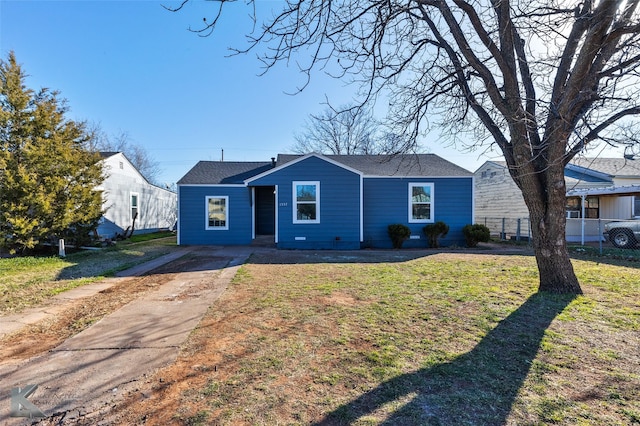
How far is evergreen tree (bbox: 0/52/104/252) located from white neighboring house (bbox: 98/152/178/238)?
2750mm

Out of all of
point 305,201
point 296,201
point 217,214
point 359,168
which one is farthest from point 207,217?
point 359,168

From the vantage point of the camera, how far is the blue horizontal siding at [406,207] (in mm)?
12781

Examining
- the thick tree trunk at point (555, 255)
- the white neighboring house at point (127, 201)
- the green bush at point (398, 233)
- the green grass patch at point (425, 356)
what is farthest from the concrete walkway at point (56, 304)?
the green bush at point (398, 233)

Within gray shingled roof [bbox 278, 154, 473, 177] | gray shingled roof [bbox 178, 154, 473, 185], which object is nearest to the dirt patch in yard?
gray shingled roof [bbox 178, 154, 473, 185]

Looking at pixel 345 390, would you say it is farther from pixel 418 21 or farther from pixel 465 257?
pixel 465 257

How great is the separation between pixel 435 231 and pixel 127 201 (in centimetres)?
1600

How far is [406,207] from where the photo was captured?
505 inches

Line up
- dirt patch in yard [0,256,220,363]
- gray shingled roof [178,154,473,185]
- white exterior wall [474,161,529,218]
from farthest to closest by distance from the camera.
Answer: white exterior wall [474,161,529,218] < gray shingled roof [178,154,473,185] < dirt patch in yard [0,256,220,363]

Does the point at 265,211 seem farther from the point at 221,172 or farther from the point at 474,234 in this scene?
the point at 474,234

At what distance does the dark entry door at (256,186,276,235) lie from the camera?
16094mm

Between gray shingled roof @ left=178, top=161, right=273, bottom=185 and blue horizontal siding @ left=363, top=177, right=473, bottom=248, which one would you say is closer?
blue horizontal siding @ left=363, top=177, right=473, bottom=248

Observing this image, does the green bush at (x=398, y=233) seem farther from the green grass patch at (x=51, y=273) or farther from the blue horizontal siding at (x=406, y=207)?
the green grass patch at (x=51, y=273)

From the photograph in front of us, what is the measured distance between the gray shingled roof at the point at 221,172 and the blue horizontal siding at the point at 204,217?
0.35 m

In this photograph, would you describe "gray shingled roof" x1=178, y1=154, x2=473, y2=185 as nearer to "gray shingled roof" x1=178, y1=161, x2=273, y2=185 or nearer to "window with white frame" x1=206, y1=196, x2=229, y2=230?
"gray shingled roof" x1=178, y1=161, x2=273, y2=185
